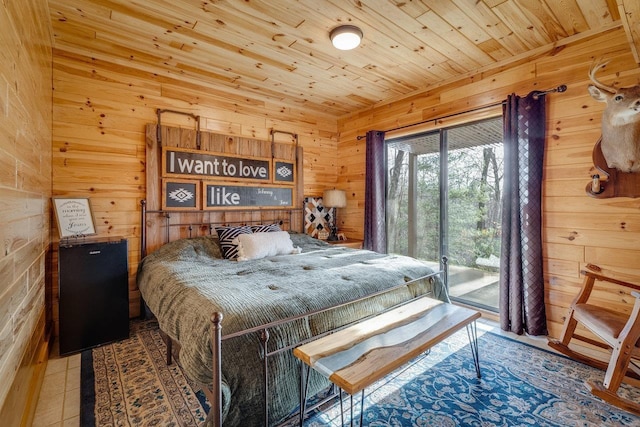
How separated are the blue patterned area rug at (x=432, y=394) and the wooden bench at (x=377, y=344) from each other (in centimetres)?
25

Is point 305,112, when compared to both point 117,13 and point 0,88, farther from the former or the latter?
point 0,88

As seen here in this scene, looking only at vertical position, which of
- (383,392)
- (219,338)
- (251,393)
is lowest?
(383,392)

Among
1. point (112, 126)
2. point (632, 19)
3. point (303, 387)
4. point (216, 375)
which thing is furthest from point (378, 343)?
point (112, 126)

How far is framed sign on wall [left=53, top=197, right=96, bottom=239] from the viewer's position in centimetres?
244

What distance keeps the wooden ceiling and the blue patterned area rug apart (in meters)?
2.24

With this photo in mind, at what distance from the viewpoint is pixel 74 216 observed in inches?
99.3

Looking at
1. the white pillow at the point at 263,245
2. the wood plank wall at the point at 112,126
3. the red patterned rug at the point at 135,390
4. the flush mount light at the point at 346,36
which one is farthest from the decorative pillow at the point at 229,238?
the flush mount light at the point at 346,36

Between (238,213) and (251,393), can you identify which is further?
(238,213)

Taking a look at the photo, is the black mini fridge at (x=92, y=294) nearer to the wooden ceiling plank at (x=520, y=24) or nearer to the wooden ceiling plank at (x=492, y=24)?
the wooden ceiling plank at (x=492, y=24)

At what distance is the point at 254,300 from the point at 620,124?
8.71 feet

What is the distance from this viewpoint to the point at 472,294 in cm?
330

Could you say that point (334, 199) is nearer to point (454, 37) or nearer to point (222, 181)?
point (222, 181)

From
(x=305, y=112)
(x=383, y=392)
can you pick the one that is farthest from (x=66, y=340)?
(x=305, y=112)

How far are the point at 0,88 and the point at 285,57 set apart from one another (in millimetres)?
2242
